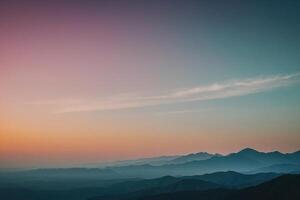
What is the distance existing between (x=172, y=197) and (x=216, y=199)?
26.1m

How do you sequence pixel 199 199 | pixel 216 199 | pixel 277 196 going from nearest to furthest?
pixel 277 196 → pixel 216 199 → pixel 199 199

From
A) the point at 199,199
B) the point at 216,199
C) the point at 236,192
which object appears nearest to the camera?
the point at 236,192

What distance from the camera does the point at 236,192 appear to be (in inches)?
5704

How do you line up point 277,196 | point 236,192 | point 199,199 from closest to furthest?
point 277,196
point 236,192
point 199,199

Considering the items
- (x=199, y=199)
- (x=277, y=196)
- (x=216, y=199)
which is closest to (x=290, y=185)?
(x=277, y=196)

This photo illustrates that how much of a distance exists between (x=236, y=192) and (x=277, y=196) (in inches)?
851

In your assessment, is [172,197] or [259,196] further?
[172,197]

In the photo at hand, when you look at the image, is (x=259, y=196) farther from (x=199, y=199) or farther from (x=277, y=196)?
(x=199, y=199)

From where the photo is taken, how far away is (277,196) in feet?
411

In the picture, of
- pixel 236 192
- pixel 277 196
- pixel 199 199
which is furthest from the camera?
pixel 199 199

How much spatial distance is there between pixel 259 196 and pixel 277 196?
6725mm

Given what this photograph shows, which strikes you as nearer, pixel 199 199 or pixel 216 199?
pixel 216 199

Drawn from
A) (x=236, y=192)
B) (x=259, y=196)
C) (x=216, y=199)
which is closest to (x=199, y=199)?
(x=216, y=199)

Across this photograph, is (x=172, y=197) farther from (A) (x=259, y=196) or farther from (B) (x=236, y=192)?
(A) (x=259, y=196)
